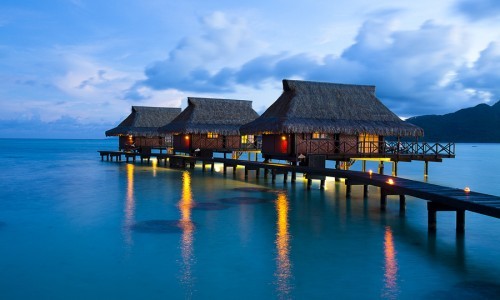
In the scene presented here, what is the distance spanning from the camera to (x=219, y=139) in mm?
41156

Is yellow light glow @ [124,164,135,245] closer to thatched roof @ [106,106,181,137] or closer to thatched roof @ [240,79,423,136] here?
thatched roof @ [240,79,423,136]

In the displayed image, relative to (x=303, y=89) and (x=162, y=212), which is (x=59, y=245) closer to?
(x=162, y=212)

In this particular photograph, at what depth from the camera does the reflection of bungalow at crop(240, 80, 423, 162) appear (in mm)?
26797

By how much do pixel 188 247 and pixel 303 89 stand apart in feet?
63.6

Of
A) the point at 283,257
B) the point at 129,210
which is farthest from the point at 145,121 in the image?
the point at 283,257

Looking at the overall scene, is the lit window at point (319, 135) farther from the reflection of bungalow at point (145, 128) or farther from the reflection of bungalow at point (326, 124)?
the reflection of bungalow at point (145, 128)

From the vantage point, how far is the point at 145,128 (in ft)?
168

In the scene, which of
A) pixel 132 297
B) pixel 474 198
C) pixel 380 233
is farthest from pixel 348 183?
pixel 132 297

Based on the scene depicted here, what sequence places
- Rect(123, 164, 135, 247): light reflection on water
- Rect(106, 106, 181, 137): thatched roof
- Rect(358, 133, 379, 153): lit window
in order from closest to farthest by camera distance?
Rect(123, 164, 135, 247): light reflection on water
Rect(358, 133, 379, 153): lit window
Rect(106, 106, 181, 137): thatched roof

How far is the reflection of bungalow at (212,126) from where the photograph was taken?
39.6 metres

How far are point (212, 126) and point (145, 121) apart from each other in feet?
48.8

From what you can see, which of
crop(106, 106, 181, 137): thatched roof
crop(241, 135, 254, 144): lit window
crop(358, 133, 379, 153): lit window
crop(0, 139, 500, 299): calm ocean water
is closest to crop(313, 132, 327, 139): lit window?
crop(358, 133, 379, 153): lit window

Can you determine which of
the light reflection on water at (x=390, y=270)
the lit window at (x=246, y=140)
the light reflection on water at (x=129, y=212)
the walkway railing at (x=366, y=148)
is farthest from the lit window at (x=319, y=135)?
the lit window at (x=246, y=140)

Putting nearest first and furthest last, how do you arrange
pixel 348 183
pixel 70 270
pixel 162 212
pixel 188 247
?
pixel 70 270, pixel 188 247, pixel 162 212, pixel 348 183
